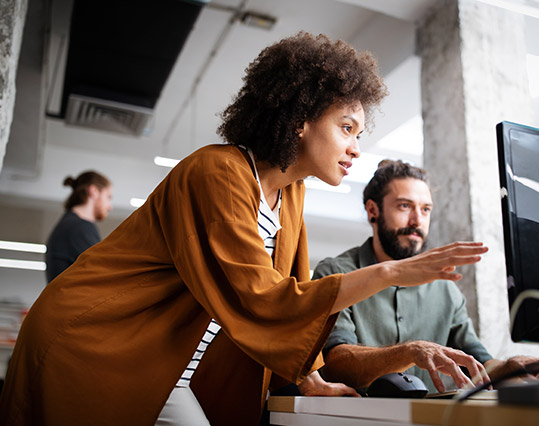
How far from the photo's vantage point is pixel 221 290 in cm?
110

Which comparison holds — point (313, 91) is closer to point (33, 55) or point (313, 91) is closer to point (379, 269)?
point (379, 269)

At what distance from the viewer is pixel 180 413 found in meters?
1.25

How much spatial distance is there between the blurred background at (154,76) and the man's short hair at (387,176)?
169 mm

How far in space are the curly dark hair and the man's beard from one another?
61cm

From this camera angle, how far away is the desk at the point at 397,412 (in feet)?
1.92

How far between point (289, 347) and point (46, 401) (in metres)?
0.56

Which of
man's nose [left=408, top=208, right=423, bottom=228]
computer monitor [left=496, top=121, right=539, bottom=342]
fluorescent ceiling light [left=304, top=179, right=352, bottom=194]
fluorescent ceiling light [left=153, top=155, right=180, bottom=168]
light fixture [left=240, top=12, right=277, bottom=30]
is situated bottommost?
computer monitor [left=496, top=121, right=539, bottom=342]

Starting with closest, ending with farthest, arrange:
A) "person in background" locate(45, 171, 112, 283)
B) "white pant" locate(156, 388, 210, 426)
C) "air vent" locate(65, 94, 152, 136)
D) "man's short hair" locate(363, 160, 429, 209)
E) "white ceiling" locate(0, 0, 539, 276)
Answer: "white pant" locate(156, 388, 210, 426) < "man's short hair" locate(363, 160, 429, 209) < "person in background" locate(45, 171, 112, 283) < "air vent" locate(65, 94, 152, 136) < "white ceiling" locate(0, 0, 539, 276)

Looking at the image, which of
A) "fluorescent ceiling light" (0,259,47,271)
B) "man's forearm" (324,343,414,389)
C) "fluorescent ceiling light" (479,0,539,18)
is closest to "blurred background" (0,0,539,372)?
"fluorescent ceiling light" (479,0,539,18)

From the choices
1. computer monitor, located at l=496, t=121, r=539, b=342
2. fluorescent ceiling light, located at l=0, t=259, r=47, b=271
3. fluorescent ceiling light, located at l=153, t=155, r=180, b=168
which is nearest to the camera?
computer monitor, located at l=496, t=121, r=539, b=342

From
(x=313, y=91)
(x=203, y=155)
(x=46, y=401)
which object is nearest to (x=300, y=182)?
(x=313, y=91)

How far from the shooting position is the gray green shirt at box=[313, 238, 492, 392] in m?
1.74

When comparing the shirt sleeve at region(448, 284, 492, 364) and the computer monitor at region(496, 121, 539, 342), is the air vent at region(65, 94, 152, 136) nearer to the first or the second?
the shirt sleeve at region(448, 284, 492, 364)

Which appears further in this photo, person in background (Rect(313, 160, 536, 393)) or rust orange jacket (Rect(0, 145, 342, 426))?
person in background (Rect(313, 160, 536, 393))
